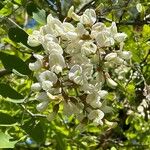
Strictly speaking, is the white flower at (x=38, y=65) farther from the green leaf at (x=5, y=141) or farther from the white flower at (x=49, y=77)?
the green leaf at (x=5, y=141)

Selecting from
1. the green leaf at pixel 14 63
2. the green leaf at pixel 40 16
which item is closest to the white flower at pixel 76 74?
the green leaf at pixel 14 63

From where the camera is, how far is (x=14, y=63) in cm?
150

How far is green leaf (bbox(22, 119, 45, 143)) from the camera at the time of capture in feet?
5.09

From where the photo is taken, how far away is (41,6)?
1737mm

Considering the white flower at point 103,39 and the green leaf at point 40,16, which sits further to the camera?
the green leaf at point 40,16

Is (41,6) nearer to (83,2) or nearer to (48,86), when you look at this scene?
(83,2)

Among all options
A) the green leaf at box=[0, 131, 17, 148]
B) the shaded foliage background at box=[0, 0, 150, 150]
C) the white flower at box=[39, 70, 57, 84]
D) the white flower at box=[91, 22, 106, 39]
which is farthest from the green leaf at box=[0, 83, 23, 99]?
the white flower at box=[91, 22, 106, 39]

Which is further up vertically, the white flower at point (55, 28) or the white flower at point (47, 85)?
the white flower at point (55, 28)

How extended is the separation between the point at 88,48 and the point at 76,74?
8cm

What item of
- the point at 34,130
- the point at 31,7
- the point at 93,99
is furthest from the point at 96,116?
the point at 31,7

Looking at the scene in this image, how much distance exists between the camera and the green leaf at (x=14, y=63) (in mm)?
1499

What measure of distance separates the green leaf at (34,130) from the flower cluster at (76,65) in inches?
6.5

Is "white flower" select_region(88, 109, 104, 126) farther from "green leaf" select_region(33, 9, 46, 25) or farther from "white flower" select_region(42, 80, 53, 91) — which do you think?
"green leaf" select_region(33, 9, 46, 25)

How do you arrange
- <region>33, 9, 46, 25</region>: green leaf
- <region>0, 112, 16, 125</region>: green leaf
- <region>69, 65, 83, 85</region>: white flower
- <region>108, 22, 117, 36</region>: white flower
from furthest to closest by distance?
<region>33, 9, 46, 25</region>: green leaf → <region>0, 112, 16, 125</region>: green leaf → <region>108, 22, 117, 36</region>: white flower → <region>69, 65, 83, 85</region>: white flower
